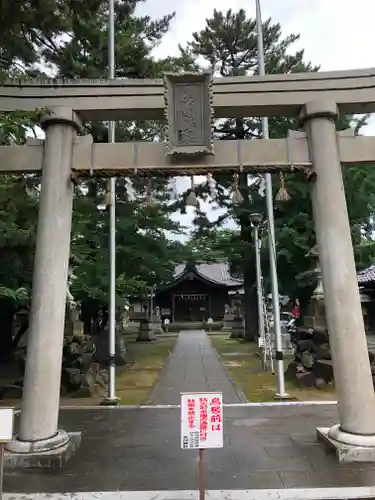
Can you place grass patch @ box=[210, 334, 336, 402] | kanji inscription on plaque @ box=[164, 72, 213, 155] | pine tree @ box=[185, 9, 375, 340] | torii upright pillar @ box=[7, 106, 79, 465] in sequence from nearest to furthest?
torii upright pillar @ box=[7, 106, 79, 465]
kanji inscription on plaque @ box=[164, 72, 213, 155]
grass patch @ box=[210, 334, 336, 402]
pine tree @ box=[185, 9, 375, 340]

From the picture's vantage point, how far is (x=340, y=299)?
5875 millimetres

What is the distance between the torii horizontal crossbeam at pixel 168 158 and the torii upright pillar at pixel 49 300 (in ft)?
0.86

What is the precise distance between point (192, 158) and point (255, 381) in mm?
8088

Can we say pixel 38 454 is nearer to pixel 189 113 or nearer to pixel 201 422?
pixel 201 422

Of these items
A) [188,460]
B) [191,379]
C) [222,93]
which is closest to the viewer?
[188,460]

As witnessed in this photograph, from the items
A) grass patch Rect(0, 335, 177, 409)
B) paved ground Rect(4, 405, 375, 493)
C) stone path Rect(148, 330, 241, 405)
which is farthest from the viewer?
stone path Rect(148, 330, 241, 405)

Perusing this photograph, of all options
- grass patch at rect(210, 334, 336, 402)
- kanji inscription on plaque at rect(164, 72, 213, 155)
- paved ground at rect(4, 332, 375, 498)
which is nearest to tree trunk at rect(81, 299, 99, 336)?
grass patch at rect(210, 334, 336, 402)

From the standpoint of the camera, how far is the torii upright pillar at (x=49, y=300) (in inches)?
219

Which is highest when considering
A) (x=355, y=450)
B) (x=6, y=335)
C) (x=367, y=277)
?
(x=367, y=277)

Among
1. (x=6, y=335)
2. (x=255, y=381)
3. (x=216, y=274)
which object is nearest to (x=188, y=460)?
(x=255, y=381)

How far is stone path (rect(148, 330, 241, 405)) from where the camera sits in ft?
34.0

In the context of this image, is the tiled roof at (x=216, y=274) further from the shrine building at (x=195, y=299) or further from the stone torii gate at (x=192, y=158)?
the stone torii gate at (x=192, y=158)

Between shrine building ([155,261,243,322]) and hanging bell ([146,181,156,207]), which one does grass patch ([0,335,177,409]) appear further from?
shrine building ([155,261,243,322])

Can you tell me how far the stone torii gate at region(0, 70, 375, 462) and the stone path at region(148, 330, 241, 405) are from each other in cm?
446
